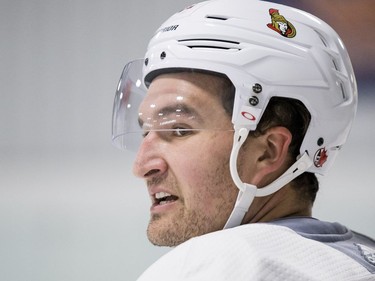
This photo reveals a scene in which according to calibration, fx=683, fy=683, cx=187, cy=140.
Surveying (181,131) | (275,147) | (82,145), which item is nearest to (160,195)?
(181,131)

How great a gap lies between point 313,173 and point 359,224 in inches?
35.7

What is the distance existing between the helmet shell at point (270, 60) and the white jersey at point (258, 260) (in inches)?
12.7

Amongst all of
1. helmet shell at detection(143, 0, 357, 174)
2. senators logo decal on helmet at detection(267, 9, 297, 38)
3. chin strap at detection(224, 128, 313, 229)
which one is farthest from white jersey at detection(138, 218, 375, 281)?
senators logo decal on helmet at detection(267, 9, 297, 38)

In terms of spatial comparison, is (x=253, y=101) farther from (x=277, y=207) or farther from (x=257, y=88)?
(x=277, y=207)

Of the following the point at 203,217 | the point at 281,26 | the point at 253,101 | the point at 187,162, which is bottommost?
the point at 203,217

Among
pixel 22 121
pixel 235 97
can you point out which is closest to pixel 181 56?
pixel 235 97

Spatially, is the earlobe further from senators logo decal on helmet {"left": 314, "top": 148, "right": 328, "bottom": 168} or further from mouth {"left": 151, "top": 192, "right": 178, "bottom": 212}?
mouth {"left": 151, "top": 192, "right": 178, "bottom": 212}

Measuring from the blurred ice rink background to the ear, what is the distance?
3.15ft

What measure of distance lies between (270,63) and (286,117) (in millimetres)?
104

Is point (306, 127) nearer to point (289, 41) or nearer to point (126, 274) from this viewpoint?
point (289, 41)

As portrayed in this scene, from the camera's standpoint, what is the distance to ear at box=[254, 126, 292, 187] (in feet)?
4.11

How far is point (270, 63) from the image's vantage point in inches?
49.5

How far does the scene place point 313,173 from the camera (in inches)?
51.9

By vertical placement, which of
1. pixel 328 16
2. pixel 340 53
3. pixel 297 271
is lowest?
pixel 297 271
